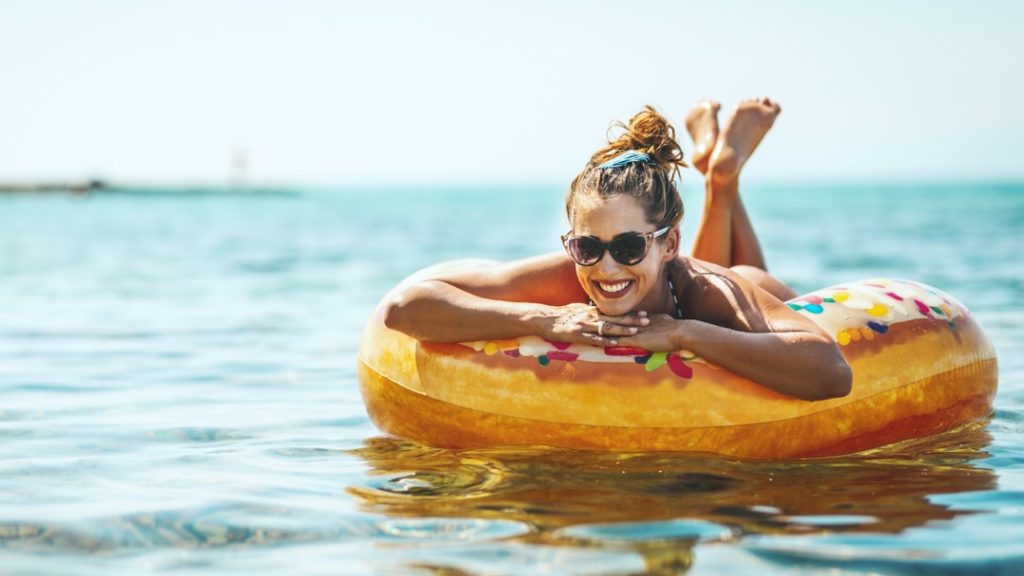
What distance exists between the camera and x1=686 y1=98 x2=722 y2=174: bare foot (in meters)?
6.16

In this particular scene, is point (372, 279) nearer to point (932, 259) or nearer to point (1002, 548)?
point (932, 259)

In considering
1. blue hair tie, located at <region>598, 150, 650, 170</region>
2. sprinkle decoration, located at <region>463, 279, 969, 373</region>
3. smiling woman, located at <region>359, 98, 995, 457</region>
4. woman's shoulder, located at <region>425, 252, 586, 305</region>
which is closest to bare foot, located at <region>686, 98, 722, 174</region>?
sprinkle decoration, located at <region>463, 279, 969, 373</region>

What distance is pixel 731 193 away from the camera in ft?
19.7

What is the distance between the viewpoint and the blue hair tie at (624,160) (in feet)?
14.1

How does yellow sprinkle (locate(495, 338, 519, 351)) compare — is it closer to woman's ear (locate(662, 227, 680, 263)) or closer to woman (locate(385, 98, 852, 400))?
woman (locate(385, 98, 852, 400))

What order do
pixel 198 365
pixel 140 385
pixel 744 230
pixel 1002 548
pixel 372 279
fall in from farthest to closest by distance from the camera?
1. pixel 372 279
2. pixel 198 365
3. pixel 140 385
4. pixel 744 230
5. pixel 1002 548

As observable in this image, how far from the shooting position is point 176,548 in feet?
11.5

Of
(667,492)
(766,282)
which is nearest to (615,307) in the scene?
(667,492)

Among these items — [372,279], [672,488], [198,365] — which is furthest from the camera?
[372,279]

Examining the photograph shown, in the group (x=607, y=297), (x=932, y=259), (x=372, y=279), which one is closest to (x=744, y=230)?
(x=607, y=297)

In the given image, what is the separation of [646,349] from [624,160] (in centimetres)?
73

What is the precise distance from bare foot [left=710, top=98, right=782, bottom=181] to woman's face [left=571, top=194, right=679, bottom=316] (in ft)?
5.19

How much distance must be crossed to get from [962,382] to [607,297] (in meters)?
1.70

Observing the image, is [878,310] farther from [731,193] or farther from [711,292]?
[731,193]
